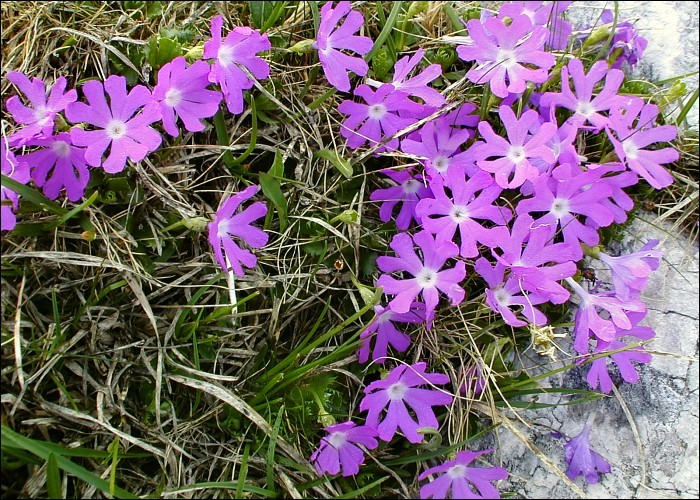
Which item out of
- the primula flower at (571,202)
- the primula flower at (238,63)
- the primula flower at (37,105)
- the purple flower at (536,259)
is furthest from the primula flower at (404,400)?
the primula flower at (37,105)

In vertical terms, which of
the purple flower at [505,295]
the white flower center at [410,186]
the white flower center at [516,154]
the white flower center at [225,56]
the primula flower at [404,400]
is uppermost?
the white flower center at [225,56]

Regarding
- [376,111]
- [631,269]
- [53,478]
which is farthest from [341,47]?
[53,478]

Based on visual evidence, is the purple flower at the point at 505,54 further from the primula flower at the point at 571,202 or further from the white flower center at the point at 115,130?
the white flower center at the point at 115,130

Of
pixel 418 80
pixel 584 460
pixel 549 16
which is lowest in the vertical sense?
pixel 584 460

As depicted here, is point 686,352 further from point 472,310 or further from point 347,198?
point 347,198

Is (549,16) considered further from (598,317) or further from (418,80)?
(598,317)

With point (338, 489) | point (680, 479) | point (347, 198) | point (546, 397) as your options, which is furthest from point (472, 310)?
point (680, 479)
